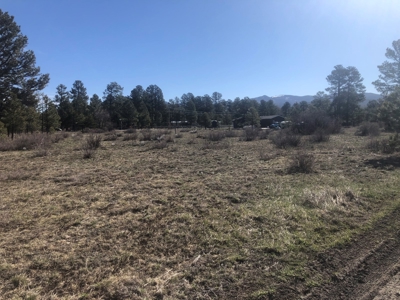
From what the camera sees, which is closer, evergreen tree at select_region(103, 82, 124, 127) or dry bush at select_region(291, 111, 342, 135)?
dry bush at select_region(291, 111, 342, 135)

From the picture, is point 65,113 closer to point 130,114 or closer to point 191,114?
point 130,114

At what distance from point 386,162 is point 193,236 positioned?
10.0m

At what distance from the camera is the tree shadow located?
32.6 ft

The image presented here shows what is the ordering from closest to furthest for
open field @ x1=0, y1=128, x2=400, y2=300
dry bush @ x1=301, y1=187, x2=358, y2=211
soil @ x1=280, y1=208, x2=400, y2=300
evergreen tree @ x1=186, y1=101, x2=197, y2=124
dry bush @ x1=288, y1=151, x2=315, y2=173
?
soil @ x1=280, y1=208, x2=400, y2=300, open field @ x1=0, y1=128, x2=400, y2=300, dry bush @ x1=301, y1=187, x2=358, y2=211, dry bush @ x1=288, y1=151, x2=315, y2=173, evergreen tree @ x1=186, y1=101, x2=197, y2=124

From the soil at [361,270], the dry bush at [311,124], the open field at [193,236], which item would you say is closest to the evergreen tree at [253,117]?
the dry bush at [311,124]

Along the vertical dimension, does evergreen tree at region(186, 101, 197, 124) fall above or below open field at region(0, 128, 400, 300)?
above

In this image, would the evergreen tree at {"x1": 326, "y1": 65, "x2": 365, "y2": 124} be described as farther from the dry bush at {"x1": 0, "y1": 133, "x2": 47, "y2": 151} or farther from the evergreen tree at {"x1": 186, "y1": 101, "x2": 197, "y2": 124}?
the dry bush at {"x1": 0, "y1": 133, "x2": 47, "y2": 151}

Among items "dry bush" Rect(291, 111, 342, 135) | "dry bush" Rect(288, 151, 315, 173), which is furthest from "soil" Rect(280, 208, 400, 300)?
"dry bush" Rect(291, 111, 342, 135)

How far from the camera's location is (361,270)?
11.0 ft

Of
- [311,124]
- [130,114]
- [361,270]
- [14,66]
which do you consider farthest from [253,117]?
[361,270]

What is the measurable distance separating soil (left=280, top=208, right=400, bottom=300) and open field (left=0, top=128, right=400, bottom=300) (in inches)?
0.8

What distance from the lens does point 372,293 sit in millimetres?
2887

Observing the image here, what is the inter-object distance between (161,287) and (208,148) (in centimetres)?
1508

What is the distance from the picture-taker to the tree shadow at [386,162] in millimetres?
9945
